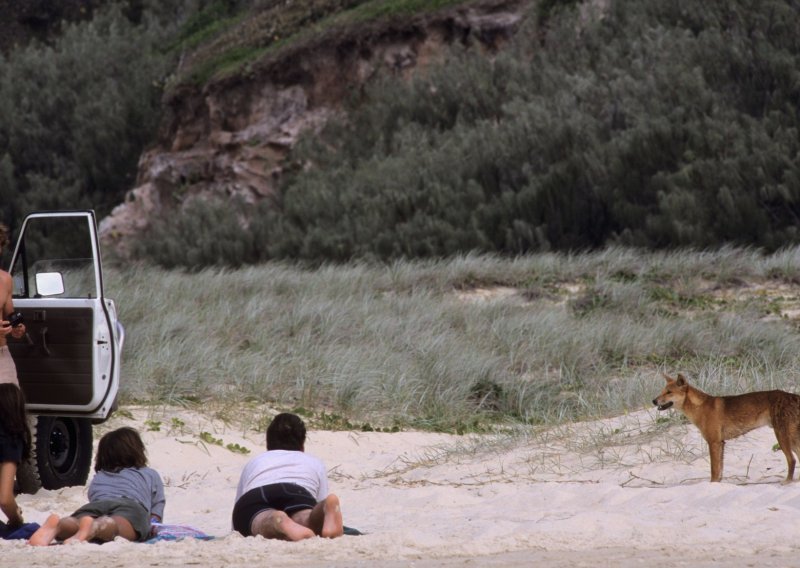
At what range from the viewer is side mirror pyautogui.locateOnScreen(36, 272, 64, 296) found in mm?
6836

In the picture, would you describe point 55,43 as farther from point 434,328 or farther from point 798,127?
point 434,328

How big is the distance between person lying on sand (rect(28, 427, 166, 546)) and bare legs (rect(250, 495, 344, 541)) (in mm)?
555

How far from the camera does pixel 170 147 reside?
27156 mm

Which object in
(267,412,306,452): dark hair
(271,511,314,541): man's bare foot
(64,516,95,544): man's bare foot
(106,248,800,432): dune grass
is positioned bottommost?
(106,248,800,432): dune grass

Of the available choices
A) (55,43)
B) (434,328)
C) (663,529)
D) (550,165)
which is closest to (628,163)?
(550,165)

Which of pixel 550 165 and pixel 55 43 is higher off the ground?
pixel 55 43

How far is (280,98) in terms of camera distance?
25969 millimetres

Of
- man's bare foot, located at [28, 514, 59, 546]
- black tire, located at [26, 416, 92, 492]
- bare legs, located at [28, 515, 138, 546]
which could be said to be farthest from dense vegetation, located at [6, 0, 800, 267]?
man's bare foot, located at [28, 514, 59, 546]

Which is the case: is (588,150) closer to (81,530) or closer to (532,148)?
(532,148)

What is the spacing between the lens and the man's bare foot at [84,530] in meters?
5.53

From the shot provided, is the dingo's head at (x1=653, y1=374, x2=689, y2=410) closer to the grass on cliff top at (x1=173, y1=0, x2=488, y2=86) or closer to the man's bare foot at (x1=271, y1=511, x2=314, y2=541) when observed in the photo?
the man's bare foot at (x1=271, y1=511, x2=314, y2=541)

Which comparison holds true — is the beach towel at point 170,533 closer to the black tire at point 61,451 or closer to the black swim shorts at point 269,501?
the black swim shorts at point 269,501

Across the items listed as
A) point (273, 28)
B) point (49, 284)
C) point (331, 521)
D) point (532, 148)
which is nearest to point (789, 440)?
point (331, 521)

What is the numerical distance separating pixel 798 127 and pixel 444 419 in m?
9.80
